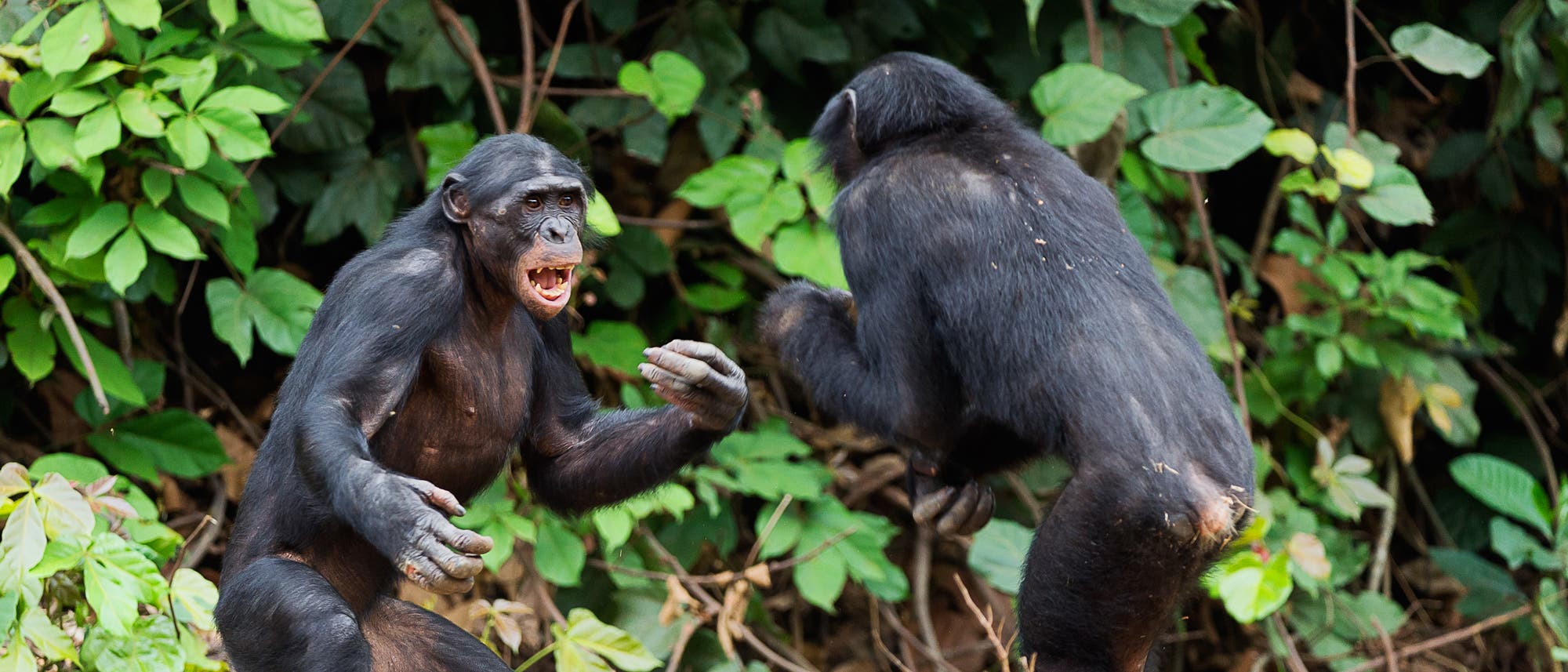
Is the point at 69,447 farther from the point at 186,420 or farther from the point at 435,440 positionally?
the point at 435,440

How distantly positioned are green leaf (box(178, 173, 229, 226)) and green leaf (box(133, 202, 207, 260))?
0.28 ft

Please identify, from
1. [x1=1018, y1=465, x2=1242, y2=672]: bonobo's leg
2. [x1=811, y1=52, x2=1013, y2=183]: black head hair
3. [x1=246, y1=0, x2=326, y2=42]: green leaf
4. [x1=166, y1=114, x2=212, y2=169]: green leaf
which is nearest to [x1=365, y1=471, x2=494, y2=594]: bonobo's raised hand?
[x1=1018, y1=465, x2=1242, y2=672]: bonobo's leg

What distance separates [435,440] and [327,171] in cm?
251

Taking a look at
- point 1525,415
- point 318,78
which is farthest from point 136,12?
point 1525,415

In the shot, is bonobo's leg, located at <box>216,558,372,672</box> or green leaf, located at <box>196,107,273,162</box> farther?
green leaf, located at <box>196,107,273,162</box>

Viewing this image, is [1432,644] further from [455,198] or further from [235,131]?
[235,131]

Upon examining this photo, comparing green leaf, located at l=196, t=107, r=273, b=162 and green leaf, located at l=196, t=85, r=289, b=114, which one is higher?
green leaf, located at l=196, t=85, r=289, b=114

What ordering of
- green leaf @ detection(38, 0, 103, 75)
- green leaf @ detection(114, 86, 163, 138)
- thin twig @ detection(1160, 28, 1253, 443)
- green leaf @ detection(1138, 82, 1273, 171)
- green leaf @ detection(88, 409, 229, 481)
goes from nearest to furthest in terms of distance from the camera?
green leaf @ detection(38, 0, 103, 75) < green leaf @ detection(114, 86, 163, 138) < green leaf @ detection(88, 409, 229, 481) < green leaf @ detection(1138, 82, 1273, 171) < thin twig @ detection(1160, 28, 1253, 443)

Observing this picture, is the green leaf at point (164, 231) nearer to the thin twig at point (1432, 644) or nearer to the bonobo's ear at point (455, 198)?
the bonobo's ear at point (455, 198)

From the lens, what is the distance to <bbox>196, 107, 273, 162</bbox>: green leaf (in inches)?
176

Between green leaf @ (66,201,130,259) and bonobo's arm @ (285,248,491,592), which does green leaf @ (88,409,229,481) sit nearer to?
green leaf @ (66,201,130,259)

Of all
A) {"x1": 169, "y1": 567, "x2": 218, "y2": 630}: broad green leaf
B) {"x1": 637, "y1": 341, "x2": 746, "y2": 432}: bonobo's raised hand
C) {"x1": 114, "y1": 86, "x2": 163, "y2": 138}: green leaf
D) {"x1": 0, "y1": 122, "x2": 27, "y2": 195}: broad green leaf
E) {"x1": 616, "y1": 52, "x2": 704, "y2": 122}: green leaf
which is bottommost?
{"x1": 169, "y1": 567, "x2": 218, "y2": 630}: broad green leaf

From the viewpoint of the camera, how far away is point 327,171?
228 inches

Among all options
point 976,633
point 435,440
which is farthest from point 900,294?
point 976,633
